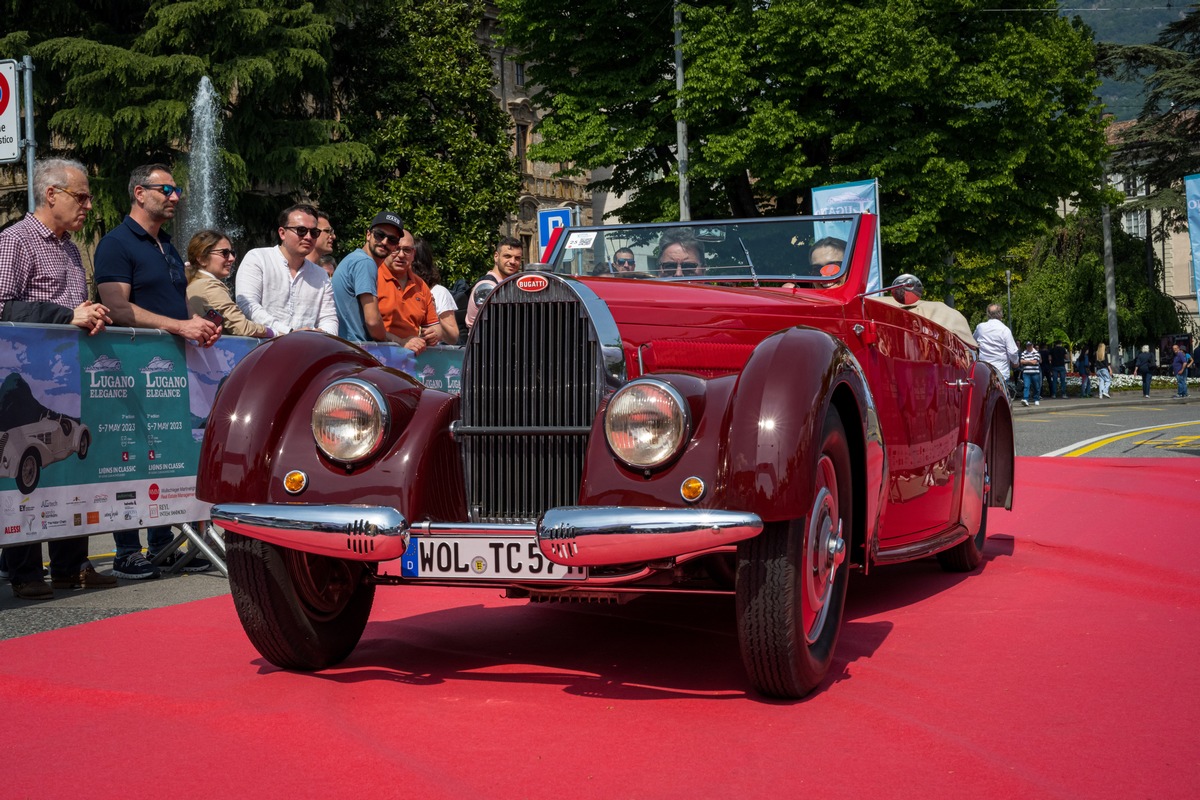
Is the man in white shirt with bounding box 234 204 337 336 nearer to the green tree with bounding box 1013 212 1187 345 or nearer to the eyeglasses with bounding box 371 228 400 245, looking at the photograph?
the eyeglasses with bounding box 371 228 400 245

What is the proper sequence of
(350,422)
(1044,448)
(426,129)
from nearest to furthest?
(350,422)
(1044,448)
(426,129)

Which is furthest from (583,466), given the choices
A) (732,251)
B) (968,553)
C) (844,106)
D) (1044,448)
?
(844,106)

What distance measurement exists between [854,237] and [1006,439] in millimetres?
2378

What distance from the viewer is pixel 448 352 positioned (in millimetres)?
9578

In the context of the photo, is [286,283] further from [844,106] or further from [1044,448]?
[844,106]

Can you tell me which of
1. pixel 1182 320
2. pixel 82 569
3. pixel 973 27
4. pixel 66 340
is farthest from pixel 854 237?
pixel 1182 320

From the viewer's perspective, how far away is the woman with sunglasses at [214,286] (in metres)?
8.07

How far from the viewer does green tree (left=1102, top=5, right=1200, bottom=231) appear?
142 ft

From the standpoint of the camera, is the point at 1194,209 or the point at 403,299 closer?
the point at 403,299

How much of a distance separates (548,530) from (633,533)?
0.26m

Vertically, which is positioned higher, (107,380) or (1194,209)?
(1194,209)

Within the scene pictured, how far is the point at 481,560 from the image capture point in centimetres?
424

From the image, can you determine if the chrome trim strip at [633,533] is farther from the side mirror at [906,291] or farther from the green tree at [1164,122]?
the green tree at [1164,122]

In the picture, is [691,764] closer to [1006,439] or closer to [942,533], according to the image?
[942,533]
